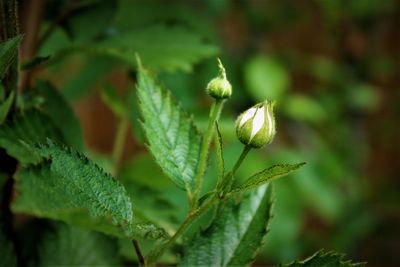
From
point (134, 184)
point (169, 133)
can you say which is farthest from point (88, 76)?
point (169, 133)

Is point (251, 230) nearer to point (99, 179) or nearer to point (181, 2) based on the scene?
point (99, 179)

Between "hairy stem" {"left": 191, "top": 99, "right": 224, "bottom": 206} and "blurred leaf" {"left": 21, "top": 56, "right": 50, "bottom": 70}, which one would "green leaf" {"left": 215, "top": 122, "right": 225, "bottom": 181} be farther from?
"blurred leaf" {"left": 21, "top": 56, "right": 50, "bottom": 70}

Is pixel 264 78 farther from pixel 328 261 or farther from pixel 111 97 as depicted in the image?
pixel 328 261

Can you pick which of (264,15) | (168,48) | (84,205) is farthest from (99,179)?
(264,15)

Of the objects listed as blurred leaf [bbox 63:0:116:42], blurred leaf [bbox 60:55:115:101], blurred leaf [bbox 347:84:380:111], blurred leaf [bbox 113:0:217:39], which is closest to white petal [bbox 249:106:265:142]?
blurred leaf [bbox 63:0:116:42]

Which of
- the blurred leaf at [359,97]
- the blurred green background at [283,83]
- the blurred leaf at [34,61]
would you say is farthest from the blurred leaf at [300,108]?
the blurred leaf at [34,61]
